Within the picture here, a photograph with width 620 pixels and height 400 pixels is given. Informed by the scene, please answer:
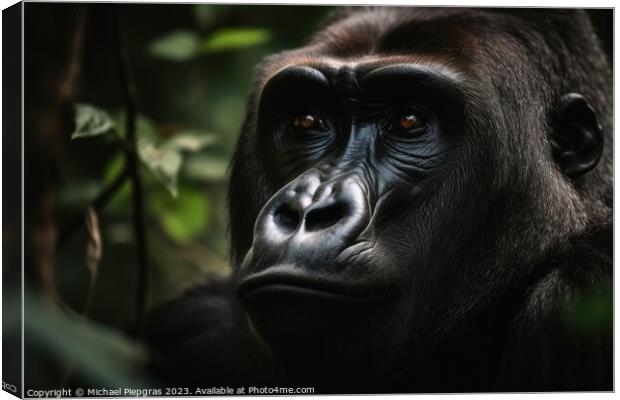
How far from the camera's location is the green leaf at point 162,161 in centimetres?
470

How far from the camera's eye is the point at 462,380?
428 cm

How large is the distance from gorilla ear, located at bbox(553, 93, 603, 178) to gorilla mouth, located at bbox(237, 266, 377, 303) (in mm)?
1276

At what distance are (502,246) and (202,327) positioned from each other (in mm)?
1925

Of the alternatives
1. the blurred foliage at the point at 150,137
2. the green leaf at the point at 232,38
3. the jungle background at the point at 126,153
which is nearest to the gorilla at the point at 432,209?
the jungle background at the point at 126,153

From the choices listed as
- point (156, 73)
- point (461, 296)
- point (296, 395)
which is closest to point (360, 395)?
point (296, 395)

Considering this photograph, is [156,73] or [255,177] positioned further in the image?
[156,73]

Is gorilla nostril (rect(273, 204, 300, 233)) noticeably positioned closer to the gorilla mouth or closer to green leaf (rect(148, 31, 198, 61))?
the gorilla mouth

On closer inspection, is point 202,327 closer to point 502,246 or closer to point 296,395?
point 296,395

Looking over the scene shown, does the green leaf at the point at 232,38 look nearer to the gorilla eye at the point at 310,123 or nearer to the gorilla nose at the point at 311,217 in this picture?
the gorilla eye at the point at 310,123

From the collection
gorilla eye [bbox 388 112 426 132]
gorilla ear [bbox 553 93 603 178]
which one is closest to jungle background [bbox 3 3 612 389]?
gorilla ear [bbox 553 93 603 178]

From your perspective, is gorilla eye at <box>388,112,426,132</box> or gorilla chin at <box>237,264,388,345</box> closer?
gorilla chin at <box>237,264,388,345</box>

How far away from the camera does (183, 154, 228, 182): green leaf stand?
5812 mm

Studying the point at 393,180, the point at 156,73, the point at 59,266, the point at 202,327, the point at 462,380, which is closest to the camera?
the point at 393,180

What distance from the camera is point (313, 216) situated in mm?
3617
